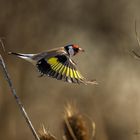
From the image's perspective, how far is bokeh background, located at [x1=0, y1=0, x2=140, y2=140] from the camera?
590cm

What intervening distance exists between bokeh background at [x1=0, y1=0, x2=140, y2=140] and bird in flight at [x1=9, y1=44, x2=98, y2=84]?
8.09 ft

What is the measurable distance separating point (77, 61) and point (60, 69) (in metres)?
3.96

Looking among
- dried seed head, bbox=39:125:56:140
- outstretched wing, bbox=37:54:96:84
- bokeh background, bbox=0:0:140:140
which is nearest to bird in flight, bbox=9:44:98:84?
outstretched wing, bbox=37:54:96:84

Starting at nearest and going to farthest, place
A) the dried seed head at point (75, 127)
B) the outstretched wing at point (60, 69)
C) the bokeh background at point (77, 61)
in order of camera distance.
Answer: the dried seed head at point (75, 127) < the outstretched wing at point (60, 69) < the bokeh background at point (77, 61)

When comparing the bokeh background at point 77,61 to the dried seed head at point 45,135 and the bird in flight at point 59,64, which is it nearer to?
the bird in flight at point 59,64

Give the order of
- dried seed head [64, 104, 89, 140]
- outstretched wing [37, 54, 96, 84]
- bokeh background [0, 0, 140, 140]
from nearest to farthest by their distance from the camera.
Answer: dried seed head [64, 104, 89, 140]
outstretched wing [37, 54, 96, 84]
bokeh background [0, 0, 140, 140]

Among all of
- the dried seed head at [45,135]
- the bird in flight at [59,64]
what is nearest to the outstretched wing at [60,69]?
the bird in flight at [59,64]

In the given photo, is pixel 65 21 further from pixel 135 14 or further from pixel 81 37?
pixel 135 14

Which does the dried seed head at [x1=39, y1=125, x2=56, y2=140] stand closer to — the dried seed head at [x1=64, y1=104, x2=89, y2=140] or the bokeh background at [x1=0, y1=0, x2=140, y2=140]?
the dried seed head at [x1=64, y1=104, x2=89, y2=140]

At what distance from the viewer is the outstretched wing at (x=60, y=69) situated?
2572 mm

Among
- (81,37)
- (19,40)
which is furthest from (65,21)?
(19,40)

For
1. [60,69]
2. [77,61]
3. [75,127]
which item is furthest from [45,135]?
[77,61]

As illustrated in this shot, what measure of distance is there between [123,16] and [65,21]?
0.70m

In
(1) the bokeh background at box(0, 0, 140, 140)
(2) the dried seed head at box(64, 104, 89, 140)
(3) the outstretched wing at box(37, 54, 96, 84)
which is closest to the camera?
(2) the dried seed head at box(64, 104, 89, 140)
